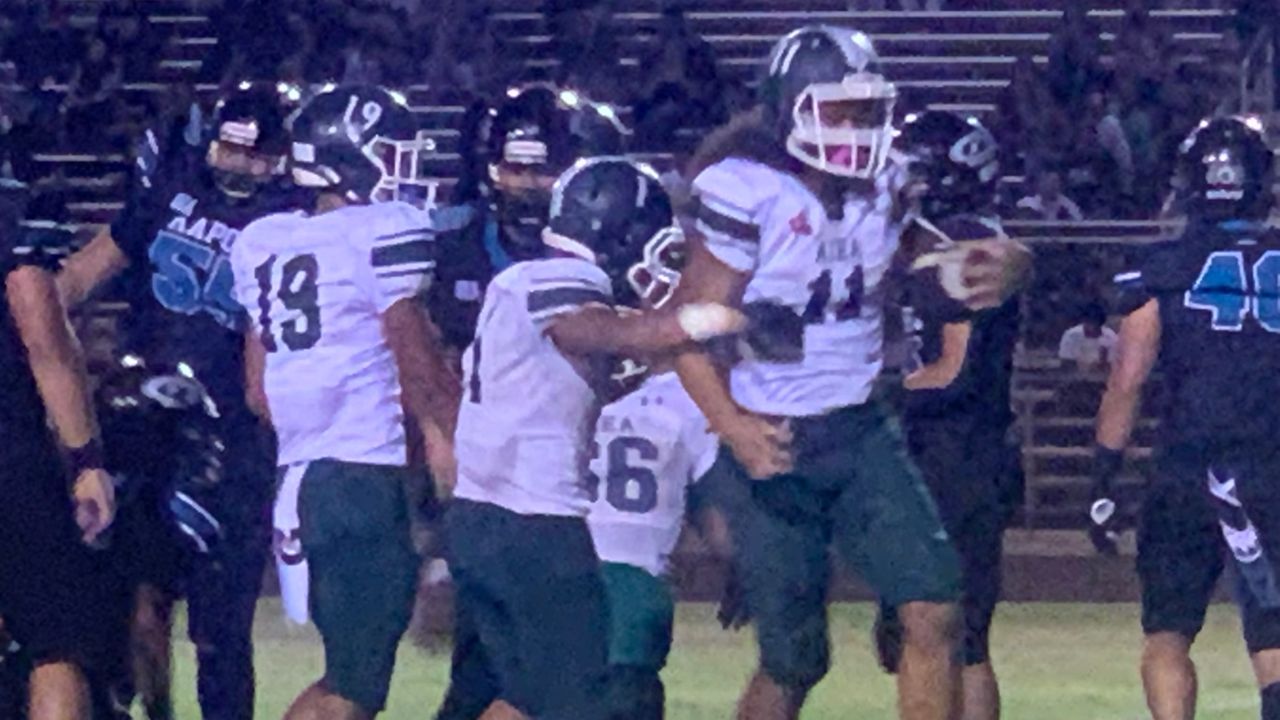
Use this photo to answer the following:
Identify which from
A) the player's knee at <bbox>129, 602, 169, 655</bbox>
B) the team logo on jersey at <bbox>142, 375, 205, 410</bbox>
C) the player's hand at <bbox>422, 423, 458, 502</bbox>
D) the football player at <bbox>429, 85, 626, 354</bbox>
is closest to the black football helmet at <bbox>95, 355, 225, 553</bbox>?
the team logo on jersey at <bbox>142, 375, 205, 410</bbox>

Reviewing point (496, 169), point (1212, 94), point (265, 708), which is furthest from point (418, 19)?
point (496, 169)

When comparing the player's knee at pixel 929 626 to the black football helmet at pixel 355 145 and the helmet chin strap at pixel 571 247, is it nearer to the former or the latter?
the helmet chin strap at pixel 571 247

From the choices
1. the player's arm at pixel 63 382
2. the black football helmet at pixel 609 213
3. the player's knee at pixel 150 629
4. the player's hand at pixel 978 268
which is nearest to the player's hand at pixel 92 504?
the player's arm at pixel 63 382

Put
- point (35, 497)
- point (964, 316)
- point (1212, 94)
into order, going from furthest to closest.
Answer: point (1212, 94) < point (964, 316) < point (35, 497)

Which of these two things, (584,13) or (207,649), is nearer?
(207,649)

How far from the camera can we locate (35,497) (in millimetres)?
5453

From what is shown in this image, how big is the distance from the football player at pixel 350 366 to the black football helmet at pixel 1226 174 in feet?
6.13

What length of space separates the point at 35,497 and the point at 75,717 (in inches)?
18.9

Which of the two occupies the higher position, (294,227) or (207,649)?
(294,227)

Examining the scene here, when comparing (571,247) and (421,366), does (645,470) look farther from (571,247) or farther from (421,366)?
(571,247)

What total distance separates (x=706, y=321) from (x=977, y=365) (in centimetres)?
144

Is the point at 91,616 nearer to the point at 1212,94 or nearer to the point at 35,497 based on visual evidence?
the point at 35,497

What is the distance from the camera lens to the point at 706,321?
517 cm

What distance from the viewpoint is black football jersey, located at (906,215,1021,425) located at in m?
6.35
